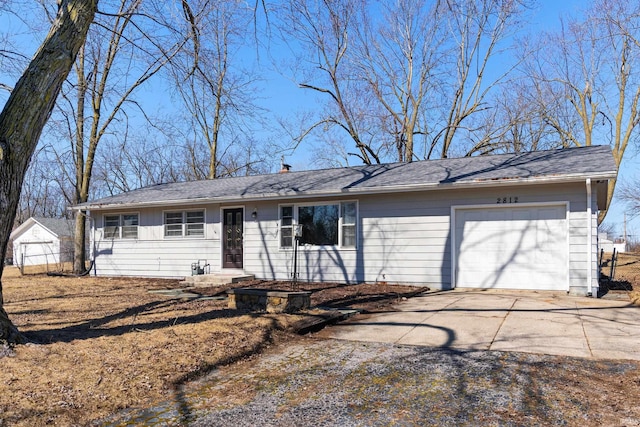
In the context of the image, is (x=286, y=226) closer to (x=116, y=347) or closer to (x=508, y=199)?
(x=508, y=199)

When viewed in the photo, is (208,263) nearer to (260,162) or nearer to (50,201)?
(260,162)

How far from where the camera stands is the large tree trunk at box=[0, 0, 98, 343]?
4344 millimetres

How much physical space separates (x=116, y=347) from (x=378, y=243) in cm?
730

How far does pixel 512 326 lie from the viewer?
619 centimetres

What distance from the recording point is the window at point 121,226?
14.5 metres

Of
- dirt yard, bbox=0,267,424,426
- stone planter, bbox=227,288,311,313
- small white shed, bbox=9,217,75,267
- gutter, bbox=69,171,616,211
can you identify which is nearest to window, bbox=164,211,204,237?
gutter, bbox=69,171,616,211

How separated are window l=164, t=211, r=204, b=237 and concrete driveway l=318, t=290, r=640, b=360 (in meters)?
7.15

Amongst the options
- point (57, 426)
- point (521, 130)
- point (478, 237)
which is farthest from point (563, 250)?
point (521, 130)

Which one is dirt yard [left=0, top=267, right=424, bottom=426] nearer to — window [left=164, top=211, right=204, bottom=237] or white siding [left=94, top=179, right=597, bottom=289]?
white siding [left=94, top=179, right=597, bottom=289]

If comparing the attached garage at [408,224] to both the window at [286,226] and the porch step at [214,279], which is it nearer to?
the window at [286,226]

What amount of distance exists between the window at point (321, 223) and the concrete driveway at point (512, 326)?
10.4 feet

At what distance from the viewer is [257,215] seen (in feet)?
41.7

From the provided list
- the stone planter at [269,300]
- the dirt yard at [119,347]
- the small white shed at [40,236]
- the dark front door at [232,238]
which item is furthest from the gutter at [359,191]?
the small white shed at [40,236]

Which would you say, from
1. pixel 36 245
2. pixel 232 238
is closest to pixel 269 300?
pixel 232 238
